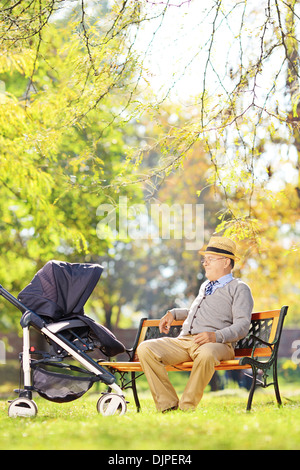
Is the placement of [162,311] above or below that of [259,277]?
below

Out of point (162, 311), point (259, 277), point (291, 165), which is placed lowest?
point (162, 311)

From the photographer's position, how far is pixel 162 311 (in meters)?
18.7

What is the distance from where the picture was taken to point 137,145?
39.2 ft

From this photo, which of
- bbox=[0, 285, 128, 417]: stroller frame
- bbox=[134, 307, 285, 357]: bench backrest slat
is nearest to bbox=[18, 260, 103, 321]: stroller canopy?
bbox=[0, 285, 128, 417]: stroller frame

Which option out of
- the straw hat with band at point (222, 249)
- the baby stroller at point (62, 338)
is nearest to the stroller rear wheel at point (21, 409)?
the baby stroller at point (62, 338)

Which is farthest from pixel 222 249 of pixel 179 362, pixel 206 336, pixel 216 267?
pixel 179 362

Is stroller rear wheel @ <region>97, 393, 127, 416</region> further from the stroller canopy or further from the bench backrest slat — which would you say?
the bench backrest slat

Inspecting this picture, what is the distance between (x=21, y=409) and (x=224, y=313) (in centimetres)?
168

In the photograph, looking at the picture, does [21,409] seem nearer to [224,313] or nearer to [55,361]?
[55,361]

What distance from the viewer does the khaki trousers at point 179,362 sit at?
473 centimetres

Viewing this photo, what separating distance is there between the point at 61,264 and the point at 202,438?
228 cm

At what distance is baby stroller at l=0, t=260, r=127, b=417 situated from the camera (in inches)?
189
